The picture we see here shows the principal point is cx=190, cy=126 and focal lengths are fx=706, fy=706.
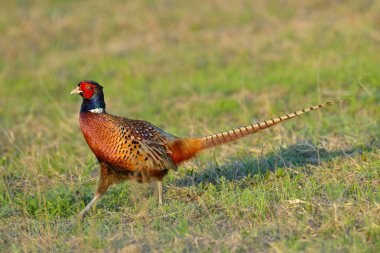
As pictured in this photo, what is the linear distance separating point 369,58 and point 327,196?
4.99 metres

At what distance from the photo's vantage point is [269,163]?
20.3 ft

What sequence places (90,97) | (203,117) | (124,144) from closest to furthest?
(124,144), (90,97), (203,117)

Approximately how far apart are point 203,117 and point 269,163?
85.6 inches

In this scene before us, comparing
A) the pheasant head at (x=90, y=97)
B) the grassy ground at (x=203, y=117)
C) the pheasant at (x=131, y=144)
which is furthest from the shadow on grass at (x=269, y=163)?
the pheasant head at (x=90, y=97)

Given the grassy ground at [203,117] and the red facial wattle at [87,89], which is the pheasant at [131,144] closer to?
the red facial wattle at [87,89]

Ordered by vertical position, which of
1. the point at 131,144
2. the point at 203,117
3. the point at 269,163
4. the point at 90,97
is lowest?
the point at 269,163

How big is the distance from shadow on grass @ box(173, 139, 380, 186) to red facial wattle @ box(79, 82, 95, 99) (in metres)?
1.10

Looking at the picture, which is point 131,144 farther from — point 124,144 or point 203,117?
Answer: point 203,117

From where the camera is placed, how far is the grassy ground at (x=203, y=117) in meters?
4.65

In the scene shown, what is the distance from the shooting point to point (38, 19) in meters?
12.5

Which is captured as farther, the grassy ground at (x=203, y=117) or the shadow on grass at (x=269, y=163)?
the shadow on grass at (x=269, y=163)

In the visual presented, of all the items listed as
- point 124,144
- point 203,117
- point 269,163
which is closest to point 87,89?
point 124,144

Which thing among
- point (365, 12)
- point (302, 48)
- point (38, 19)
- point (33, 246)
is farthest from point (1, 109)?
point (365, 12)

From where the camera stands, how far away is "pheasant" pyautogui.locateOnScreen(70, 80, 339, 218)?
17.4ft
